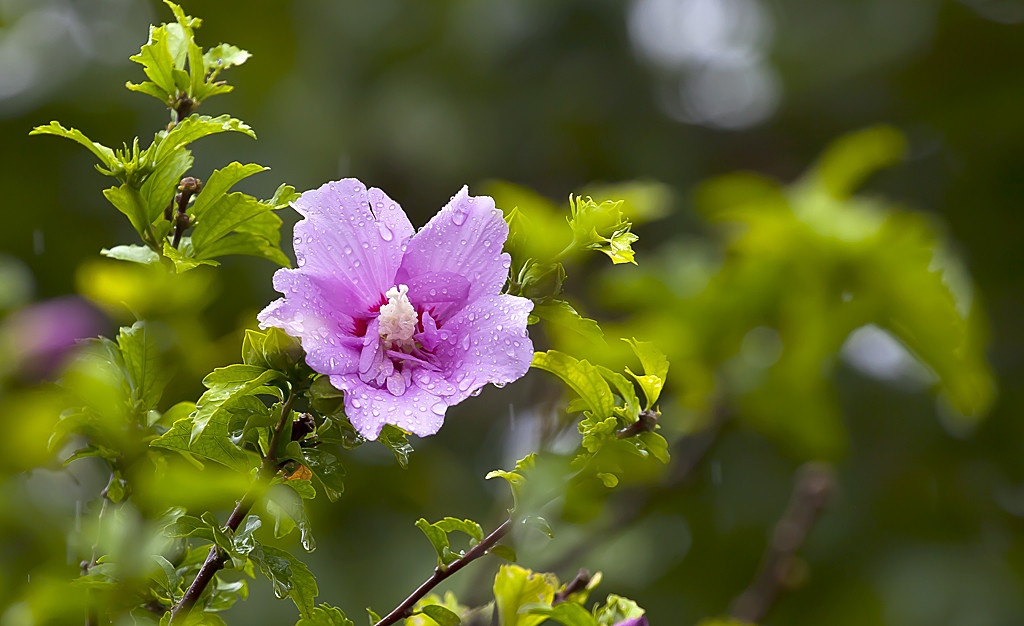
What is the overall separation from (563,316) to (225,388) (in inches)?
7.6

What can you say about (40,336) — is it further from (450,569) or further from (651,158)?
(651,158)

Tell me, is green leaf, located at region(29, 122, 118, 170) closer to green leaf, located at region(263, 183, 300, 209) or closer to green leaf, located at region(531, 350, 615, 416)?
green leaf, located at region(263, 183, 300, 209)

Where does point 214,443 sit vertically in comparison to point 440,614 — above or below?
above

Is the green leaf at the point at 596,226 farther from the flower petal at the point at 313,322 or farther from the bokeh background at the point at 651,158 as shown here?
the bokeh background at the point at 651,158

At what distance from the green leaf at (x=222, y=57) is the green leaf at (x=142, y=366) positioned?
7.4 inches

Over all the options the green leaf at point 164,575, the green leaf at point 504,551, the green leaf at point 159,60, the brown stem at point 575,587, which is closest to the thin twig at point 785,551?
the brown stem at point 575,587

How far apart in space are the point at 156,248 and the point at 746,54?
3109mm

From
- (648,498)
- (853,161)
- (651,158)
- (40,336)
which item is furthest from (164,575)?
(651,158)

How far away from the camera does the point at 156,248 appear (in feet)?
1.88

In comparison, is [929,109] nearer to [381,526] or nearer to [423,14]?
[423,14]

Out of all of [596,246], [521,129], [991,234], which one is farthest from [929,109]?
[596,246]

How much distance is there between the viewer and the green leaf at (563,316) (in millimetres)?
507

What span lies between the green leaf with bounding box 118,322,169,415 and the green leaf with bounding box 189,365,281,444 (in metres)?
0.14

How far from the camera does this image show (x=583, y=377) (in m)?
0.53
